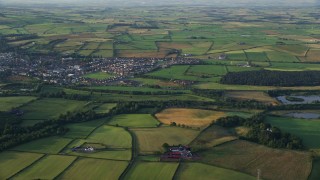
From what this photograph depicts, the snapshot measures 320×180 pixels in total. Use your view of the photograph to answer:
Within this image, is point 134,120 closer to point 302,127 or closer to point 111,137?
point 111,137

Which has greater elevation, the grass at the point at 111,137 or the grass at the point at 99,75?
the grass at the point at 111,137

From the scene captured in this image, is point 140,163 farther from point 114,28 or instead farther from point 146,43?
point 114,28

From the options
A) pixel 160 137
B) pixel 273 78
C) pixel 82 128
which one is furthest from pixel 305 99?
pixel 82 128

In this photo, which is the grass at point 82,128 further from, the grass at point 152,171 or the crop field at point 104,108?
the grass at point 152,171

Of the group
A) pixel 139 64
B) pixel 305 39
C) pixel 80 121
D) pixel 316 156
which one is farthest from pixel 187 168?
pixel 305 39

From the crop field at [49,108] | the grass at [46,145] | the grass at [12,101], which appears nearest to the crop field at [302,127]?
the grass at [46,145]
